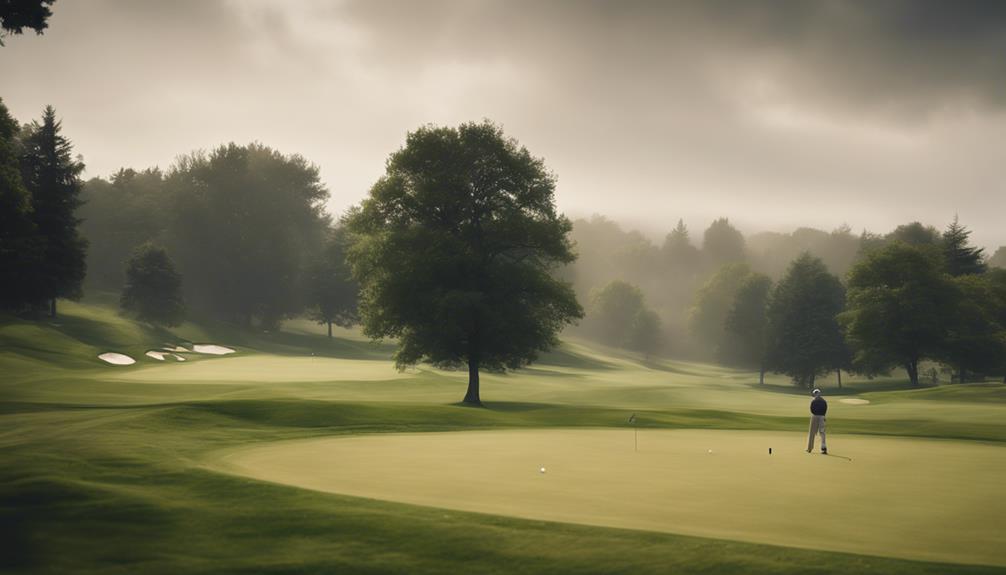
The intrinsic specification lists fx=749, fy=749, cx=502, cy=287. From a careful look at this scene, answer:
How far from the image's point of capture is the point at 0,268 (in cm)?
5762

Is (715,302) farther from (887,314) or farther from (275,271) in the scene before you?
(275,271)

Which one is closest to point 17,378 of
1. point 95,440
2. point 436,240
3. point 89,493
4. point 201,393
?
point 201,393

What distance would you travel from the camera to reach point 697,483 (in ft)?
51.6

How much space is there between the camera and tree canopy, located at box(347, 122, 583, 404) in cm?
4053

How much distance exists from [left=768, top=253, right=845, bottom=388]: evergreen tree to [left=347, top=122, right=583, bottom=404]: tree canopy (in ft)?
167

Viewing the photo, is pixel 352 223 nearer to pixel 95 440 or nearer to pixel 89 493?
pixel 95 440

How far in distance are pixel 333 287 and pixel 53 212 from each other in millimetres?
36770

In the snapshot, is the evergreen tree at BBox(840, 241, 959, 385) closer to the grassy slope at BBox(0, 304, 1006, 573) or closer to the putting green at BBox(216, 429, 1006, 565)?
the grassy slope at BBox(0, 304, 1006, 573)

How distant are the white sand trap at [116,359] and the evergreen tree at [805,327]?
67.0 meters

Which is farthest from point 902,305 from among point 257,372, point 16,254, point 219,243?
point 219,243

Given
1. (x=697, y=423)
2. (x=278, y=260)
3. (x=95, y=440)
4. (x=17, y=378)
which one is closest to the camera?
(x=95, y=440)

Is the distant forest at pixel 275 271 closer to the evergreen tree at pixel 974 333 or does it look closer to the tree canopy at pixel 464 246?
the evergreen tree at pixel 974 333

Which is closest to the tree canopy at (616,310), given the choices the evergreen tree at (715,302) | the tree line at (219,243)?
the evergreen tree at (715,302)

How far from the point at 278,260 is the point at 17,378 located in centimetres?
5744
